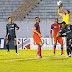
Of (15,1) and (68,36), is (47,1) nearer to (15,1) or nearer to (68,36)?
(15,1)

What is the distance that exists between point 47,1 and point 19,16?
325cm

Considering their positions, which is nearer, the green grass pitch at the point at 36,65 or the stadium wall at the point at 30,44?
the green grass pitch at the point at 36,65

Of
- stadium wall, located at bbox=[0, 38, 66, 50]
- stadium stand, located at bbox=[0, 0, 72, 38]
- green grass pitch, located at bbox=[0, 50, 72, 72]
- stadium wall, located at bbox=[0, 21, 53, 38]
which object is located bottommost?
green grass pitch, located at bbox=[0, 50, 72, 72]

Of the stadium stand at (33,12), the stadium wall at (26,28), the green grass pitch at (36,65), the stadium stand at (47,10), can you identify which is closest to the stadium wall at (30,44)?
the stadium wall at (26,28)

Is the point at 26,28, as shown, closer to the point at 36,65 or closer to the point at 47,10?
the point at 47,10

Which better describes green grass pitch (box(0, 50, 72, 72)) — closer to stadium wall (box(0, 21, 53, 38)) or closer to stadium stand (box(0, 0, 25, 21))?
stadium wall (box(0, 21, 53, 38))

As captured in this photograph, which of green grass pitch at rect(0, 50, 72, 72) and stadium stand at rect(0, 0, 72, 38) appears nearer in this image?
green grass pitch at rect(0, 50, 72, 72)

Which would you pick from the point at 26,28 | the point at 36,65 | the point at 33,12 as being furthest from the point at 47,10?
the point at 36,65

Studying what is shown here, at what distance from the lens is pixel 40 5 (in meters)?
28.5

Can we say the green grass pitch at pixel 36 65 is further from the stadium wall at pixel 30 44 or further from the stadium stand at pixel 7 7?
the stadium stand at pixel 7 7

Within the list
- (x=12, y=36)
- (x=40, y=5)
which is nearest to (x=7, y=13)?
(x=40, y=5)

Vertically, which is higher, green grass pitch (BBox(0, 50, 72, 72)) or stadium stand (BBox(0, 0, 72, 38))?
stadium stand (BBox(0, 0, 72, 38))

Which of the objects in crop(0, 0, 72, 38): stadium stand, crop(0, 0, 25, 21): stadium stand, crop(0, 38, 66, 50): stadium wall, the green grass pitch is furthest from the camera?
crop(0, 0, 25, 21): stadium stand

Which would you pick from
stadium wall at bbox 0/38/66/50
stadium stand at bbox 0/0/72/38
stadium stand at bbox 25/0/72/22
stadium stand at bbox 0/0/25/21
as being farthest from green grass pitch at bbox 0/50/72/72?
stadium stand at bbox 0/0/25/21
